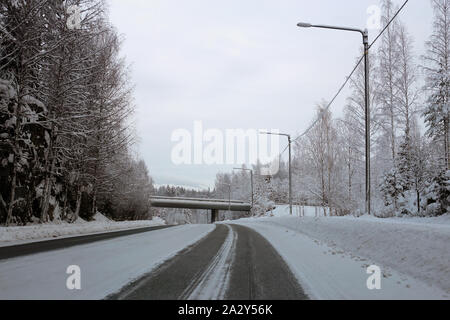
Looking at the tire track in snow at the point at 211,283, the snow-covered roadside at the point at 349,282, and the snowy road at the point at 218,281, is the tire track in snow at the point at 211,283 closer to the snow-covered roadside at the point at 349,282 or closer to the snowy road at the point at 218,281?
the snowy road at the point at 218,281

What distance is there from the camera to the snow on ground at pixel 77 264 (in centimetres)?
427

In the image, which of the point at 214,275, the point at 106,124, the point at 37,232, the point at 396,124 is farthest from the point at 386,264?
the point at 396,124

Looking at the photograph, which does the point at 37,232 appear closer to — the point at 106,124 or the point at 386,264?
the point at 106,124

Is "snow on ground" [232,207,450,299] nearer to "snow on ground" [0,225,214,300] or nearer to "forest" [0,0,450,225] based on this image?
"snow on ground" [0,225,214,300]

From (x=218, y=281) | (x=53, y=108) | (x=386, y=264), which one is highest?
(x=53, y=108)

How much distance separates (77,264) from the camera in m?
6.32

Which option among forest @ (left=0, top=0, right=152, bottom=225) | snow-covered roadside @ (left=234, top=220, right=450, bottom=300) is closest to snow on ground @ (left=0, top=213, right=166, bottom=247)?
forest @ (left=0, top=0, right=152, bottom=225)

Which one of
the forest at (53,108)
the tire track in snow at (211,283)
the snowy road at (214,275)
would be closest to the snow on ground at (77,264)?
the snowy road at (214,275)

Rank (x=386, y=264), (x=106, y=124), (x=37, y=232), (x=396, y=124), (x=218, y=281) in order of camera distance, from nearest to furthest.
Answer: (x=218, y=281)
(x=386, y=264)
(x=37, y=232)
(x=106, y=124)
(x=396, y=124)

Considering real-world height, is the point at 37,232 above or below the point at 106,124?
below

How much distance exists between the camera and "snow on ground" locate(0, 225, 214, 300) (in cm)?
427
